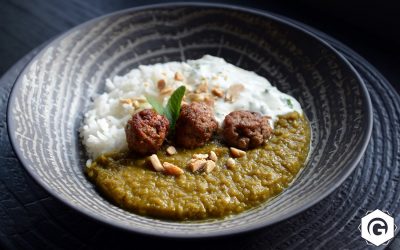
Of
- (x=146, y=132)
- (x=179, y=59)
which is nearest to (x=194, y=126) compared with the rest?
(x=146, y=132)

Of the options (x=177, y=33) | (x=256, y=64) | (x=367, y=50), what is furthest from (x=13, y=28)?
(x=367, y=50)

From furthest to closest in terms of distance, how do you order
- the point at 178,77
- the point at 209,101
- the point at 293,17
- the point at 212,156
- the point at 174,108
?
the point at 293,17 → the point at 178,77 → the point at 209,101 → the point at 174,108 → the point at 212,156

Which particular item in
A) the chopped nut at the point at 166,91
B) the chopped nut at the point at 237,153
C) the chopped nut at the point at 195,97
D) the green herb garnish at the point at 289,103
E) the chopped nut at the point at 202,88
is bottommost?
the chopped nut at the point at 237,153

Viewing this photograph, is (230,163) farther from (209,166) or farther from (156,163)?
(156,163)

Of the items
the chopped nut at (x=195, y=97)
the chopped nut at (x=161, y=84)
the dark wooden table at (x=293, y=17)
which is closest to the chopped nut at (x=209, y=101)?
the chopped nut at (x=195, y=97)

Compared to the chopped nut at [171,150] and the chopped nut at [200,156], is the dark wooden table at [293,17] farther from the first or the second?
the chopped nut at [171,150]

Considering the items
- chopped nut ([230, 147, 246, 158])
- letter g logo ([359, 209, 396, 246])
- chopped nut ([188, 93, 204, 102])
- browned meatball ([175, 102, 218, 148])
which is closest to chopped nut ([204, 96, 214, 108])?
chopped nut ([188, 93, 204, 102])
